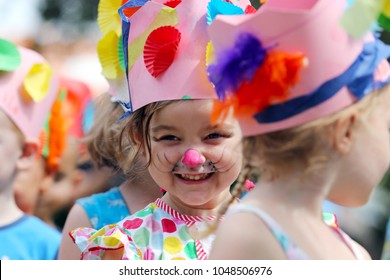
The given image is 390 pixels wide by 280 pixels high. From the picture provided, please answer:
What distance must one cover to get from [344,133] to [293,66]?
214 millimetres

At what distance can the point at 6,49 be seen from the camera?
415cm

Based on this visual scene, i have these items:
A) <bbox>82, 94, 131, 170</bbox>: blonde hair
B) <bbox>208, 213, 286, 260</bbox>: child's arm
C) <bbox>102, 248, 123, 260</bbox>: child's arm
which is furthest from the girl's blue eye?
<bbox>208, 213, 286, 260</bbox>: child's arm

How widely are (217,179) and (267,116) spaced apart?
855 millimetres

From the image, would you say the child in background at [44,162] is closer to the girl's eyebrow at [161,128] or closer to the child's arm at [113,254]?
the girl's eyebrow at [161,128]

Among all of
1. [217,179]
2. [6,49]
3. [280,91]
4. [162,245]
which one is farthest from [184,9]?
[6,49]

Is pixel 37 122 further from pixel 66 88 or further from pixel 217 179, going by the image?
pixel 217 179

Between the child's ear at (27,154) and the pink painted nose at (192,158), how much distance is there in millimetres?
1522

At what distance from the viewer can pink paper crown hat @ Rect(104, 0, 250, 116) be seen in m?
3.13

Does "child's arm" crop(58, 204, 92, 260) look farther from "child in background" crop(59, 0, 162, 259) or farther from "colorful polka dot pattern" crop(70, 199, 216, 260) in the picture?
"colorful polka dot pattern" crop(70, 199, 216, 260)

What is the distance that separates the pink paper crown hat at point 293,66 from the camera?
226 cm

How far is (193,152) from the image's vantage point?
9.94 ft

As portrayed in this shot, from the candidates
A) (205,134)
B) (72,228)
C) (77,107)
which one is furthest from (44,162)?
(205,134)

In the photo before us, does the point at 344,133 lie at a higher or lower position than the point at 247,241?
higher

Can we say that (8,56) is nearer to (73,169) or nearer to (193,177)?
(73,169)
